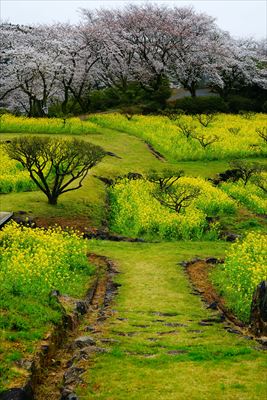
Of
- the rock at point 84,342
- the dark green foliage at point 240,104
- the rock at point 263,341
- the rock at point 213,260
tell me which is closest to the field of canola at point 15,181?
the rock at point 213,260

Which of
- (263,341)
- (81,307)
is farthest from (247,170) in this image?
(263,341)

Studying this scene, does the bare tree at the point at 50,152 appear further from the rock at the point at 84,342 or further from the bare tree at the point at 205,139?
the bare tree at the point at 205,139

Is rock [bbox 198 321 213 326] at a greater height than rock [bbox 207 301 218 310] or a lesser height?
greater

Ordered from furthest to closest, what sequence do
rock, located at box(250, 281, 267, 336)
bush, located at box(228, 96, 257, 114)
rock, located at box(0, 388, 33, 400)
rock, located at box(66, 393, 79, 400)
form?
bush, located at box(228, 96, 257, 114)
rock, located at box(250, 281, 267, 336)
rock, located at box(0, 388, 33, 400)
rock, located at box(66, 393, 79, 400)

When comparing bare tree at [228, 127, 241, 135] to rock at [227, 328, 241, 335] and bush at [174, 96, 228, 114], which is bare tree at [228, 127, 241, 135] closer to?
bush at [174, 96, 228, 114]

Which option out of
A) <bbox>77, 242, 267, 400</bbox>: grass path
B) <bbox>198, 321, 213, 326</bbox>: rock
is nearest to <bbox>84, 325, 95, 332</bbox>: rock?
<bbox>77, 242, 267, 400</bbox>: grass path

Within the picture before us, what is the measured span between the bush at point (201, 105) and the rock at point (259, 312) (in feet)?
162

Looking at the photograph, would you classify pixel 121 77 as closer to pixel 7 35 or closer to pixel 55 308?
pixel 7 35

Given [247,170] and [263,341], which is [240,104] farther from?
[263,341]

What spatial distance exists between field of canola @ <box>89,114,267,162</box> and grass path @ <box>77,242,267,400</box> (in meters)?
26.1

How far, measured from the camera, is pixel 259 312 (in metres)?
10.5

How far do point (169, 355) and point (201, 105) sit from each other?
5386 centimetres

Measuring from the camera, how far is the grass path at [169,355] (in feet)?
24.0

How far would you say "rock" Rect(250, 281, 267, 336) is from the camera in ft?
33.6
